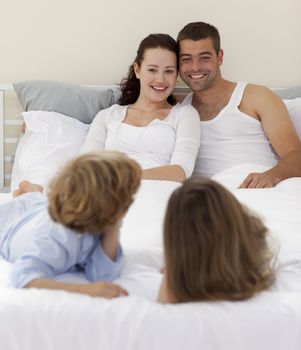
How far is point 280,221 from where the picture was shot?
1.46 m

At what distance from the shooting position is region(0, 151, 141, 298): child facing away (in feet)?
3.38

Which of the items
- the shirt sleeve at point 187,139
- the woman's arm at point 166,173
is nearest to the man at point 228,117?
the shirt sleeve at point 187,139

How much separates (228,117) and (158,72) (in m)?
0.30

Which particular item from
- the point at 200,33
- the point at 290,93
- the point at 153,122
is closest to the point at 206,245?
the point at 153,122

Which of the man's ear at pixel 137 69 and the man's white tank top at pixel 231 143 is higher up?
the man's ear at pixel 137 69

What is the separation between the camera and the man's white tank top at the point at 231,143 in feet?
6.93

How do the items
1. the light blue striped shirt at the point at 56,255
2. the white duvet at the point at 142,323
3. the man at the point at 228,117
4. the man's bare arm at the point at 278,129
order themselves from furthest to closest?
1. the man at the point at 228,117
2. the man's bare arm at the point at 278,129
3. the light blue striped shirt at the point at 56,255
4. the white duvet at the point at 142,323

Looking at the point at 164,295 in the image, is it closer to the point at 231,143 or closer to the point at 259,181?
the point at 259,181

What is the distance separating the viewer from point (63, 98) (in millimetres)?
2289

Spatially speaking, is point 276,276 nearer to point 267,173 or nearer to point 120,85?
point 267,173

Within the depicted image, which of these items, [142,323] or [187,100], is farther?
[187,100]

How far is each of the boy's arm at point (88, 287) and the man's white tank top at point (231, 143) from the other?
1.12m

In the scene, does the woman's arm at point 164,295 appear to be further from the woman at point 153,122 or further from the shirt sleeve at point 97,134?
the shirt sleeve at point 97,134

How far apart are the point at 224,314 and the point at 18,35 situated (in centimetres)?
181
